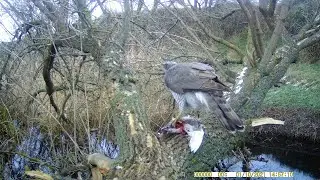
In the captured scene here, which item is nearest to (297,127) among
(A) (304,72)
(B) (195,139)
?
(A) (304,72)

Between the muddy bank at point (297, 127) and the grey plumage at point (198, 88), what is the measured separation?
492 centimetres

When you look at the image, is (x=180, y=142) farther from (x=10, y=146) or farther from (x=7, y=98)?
(x=7, y=98)

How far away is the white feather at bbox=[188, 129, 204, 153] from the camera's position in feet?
10.9

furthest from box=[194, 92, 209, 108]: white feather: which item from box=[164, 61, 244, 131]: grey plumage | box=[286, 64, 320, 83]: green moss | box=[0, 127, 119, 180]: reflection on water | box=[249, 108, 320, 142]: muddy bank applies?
box=[286, 64, 320, 83]: green moss

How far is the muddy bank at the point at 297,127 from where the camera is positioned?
28.8 ft

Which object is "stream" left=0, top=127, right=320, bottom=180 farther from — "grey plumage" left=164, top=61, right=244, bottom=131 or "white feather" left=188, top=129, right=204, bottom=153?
"white feather" left=188, top=129, right=204, bottom=153

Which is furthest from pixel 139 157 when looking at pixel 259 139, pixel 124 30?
pixel 259 139

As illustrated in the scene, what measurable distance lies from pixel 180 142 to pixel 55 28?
2.50 meters

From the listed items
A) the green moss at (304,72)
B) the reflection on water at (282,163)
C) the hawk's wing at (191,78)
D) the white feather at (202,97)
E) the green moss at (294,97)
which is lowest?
the reflection on water at (282,163)

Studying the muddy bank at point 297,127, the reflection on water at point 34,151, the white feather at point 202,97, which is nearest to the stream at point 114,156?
the reflection on water at point 34,151

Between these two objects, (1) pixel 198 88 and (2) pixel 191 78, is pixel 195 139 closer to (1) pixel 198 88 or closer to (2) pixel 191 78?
(1) pixel 198 88

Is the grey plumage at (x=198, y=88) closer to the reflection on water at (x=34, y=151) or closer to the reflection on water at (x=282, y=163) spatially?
the reflection on water at (x=34, y=151)

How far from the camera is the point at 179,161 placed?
3.21 metres

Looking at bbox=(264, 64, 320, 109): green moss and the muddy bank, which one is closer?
the muddy bank
